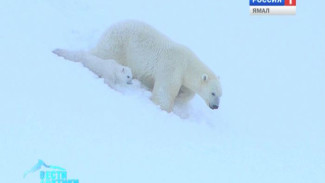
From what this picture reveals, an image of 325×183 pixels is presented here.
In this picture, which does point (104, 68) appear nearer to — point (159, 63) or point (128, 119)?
point (159, 63)

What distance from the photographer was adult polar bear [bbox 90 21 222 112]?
9.55 m

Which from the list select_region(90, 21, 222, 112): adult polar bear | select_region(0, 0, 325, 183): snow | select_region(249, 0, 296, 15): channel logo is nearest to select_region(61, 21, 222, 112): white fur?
select_region(90, 21, 222, 112): adult polar bear

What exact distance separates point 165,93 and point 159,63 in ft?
1.94

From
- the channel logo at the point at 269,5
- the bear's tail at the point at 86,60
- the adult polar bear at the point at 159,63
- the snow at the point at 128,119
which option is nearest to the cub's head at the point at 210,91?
the adult polar bear at the point at 159,63

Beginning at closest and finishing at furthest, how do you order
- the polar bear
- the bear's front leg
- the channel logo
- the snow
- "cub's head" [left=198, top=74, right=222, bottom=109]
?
the snow → the polar bear → the bear's front leg → "cub's head" [left=198, top=74, right=222, bottom=109] → the channel logo

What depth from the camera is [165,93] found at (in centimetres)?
948

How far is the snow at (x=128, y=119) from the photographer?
613 cm

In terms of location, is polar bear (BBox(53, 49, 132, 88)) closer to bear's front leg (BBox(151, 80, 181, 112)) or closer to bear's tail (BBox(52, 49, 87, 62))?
bear's tail (BBox(52, 49, 87, 62))

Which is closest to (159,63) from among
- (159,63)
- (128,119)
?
(159,63)

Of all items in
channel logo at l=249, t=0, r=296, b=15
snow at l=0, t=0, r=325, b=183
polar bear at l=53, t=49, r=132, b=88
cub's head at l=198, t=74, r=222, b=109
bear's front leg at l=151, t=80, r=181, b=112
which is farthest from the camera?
channel logo at l=249, t=0, r=296, b=15

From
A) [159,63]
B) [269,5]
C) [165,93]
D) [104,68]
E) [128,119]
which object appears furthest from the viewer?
[269,5]

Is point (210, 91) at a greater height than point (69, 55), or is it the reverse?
point (69, 55)

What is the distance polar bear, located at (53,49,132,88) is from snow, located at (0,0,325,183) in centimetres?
23

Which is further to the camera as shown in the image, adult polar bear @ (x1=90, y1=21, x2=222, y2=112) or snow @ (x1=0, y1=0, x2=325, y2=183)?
adult polar bear @ (x1=90, y1=21, x2=222, y2=112)
